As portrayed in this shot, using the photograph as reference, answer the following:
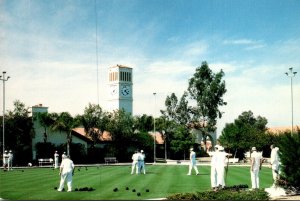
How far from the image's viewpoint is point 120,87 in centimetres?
11544

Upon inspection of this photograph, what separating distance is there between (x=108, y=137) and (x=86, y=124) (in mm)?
6733

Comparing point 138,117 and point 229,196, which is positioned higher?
point 138,117

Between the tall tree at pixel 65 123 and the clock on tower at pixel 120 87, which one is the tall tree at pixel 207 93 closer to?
the tall tree at pixel 65 123

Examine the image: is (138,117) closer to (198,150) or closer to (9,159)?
(198,150)

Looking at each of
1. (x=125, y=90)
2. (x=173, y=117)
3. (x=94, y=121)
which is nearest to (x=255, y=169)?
(x=94, y=121)

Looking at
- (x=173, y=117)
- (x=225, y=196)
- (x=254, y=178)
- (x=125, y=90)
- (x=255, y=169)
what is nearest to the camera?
(x=225, y=196)

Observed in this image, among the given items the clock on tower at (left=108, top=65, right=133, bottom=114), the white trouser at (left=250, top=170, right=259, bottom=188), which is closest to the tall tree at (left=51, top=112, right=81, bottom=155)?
the white trouser at (left=250, top=170, right=259, bottom=188)

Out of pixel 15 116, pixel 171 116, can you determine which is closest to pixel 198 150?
pixel 171 116

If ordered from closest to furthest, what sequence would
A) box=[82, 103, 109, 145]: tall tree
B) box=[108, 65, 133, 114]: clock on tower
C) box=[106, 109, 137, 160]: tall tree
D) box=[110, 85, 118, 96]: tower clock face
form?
1. box=[82, 103, 109, 145]: tall tree
2. box=[106, 109, 137, 160]: tall tree
3. box=[108, 65, 133, 114]: clock on tower
4. box=[110, 85, 118, 96]: tower clock face

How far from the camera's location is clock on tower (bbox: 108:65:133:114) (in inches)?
4537

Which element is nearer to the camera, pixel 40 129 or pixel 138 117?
pixel 40 129

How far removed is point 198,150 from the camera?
82.8 metres

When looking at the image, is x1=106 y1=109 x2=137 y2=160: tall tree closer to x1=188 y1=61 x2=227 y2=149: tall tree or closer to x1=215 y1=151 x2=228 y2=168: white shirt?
x1=188 y1=61 x2=227 y2=149: tall tree

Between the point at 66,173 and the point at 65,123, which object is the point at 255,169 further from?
the point at 65,123
